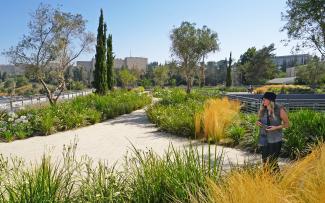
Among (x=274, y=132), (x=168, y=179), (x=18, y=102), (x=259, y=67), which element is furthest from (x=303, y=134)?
(x=259, y=67)

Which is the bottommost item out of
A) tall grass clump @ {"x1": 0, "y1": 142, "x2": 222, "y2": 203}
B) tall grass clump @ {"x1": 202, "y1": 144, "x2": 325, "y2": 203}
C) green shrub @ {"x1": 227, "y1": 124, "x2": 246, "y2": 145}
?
green shrub @ {"x1": 227, "y1": 124, "x2": 246, "y2": 145}

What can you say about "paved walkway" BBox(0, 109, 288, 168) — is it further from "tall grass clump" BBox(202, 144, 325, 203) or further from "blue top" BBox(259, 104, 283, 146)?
"tall grass clump" BBox(202, 144, 325, 203)

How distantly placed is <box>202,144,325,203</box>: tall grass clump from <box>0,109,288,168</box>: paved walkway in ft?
11.2

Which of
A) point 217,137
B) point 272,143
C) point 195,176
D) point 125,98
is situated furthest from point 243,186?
point 125,98

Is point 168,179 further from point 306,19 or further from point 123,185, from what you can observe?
point 306,19

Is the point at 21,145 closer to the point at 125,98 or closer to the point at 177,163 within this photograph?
the point at 177,163

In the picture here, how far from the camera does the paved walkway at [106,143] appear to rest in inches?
329

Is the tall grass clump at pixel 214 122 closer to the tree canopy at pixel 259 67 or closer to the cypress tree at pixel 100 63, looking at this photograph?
the cypress tree at pixel 100 63

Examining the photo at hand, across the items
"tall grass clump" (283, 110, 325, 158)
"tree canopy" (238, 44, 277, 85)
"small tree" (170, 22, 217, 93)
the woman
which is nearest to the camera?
the woman

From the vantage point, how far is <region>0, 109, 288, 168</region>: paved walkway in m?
8.37

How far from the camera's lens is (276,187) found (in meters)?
2.93

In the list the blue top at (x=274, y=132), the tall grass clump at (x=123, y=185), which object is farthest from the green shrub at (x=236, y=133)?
the tall grass clump at (x=123, y=185)

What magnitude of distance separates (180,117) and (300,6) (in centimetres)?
909

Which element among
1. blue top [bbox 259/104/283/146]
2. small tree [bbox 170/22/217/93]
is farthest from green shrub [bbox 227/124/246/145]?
small tree [bbox 170/22/217/93]
